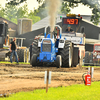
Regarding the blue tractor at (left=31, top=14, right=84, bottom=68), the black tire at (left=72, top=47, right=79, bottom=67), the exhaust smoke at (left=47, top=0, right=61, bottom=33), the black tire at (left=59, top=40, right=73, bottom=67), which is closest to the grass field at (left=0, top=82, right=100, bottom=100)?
the blue tractor at (left=31, top=14, right=84, bottom=68)

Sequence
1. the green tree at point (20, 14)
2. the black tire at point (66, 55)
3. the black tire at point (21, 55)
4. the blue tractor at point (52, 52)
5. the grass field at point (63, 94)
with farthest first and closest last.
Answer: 1. the green tree at point (20, 14)
2. the black tire at point (21, 55)
3. the black tire at point (66, 55)
4. the blue tractor at point (52, 52)
5. the grass field at point (63, 94)

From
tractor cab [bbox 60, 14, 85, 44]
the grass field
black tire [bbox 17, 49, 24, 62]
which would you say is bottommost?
the grass field

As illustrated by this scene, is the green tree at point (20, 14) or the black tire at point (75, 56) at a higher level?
the green tree at point (20, 14)

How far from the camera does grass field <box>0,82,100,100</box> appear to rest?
29.8ft

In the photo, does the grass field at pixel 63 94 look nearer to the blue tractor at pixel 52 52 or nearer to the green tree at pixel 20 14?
the blue tractor at pixel 52 52

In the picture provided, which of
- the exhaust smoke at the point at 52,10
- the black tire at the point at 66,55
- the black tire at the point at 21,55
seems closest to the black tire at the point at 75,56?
the black tire at the point at 66,55

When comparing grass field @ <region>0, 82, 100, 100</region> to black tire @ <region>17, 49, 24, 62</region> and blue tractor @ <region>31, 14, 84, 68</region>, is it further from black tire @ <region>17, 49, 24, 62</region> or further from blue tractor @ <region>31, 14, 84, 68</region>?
black tire @ <region>17, 49, 24, 62</region>

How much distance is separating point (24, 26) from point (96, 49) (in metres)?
30.4

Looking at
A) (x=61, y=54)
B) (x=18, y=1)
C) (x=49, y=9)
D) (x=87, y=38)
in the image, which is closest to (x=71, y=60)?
(x=61, y=54)

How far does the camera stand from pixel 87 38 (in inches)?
1811

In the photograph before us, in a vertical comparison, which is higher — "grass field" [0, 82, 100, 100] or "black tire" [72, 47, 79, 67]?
"black tire" [72, 47, 79, 67]

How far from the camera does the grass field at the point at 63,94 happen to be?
358 inches

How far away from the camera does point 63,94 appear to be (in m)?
9.68

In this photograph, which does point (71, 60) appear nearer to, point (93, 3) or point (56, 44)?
point (56, 44)
